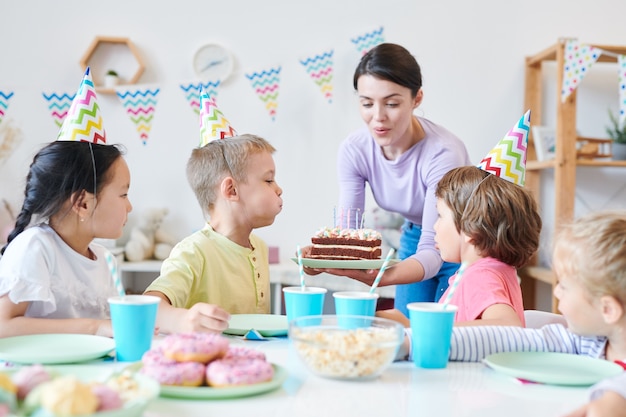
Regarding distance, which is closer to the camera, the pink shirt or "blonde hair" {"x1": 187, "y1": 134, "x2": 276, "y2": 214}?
the pink shirt

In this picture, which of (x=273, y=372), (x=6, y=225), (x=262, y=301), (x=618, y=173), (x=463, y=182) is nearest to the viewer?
(x=273, y=372)

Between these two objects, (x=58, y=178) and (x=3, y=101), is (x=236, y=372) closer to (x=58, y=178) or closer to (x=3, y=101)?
(x=58, y=178)

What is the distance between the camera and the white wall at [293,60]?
13.2 feet

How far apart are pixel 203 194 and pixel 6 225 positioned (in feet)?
7.00

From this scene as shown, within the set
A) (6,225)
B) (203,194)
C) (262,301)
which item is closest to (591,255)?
(262,301)

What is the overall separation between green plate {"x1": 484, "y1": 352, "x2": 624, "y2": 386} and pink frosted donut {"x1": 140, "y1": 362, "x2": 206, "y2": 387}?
0.47 metres

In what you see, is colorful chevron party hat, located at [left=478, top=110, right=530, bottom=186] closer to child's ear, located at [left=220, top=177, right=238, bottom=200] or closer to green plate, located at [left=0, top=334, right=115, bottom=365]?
child's ear, located at [left=220, top=177, right=238, bottom=200]

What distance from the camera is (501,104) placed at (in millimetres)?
4082

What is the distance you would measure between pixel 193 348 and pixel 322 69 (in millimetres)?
3160

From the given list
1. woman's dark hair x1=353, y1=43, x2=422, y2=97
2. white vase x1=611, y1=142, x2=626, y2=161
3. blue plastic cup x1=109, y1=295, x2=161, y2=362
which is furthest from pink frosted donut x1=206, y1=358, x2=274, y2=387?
white vase x1=611, y1=142, x2=626, y2=161

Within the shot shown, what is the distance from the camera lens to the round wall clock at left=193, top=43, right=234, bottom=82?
159 inches

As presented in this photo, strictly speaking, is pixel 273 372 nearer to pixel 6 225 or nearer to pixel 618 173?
pixel 6 225

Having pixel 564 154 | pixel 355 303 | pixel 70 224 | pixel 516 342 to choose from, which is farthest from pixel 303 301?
pixel 564 154

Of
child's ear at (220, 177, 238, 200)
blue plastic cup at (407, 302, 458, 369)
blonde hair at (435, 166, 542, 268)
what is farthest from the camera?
child's ear at (220, 177, 238, 200)
